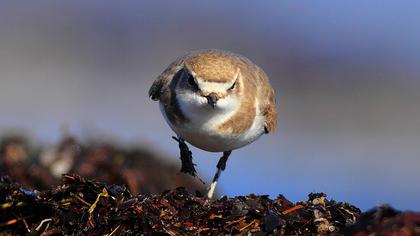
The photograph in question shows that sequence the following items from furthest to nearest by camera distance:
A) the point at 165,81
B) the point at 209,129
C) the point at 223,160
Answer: the point at 223,160 < the point at 165,81 < the point at 209,129

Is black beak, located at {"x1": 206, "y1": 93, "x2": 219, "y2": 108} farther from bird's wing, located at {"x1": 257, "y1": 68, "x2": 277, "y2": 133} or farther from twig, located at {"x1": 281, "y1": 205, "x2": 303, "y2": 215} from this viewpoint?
twig, located at {"x1": 281, "y1": 205, "x2": 303, "y2": 215}

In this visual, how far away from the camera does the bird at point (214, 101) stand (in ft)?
19.9

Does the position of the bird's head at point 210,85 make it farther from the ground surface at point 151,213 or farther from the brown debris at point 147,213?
the brown debris at point 147,213

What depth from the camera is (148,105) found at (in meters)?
19.6

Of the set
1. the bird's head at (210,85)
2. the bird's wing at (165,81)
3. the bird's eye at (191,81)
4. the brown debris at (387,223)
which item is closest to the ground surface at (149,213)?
the brown debris at (387,223)

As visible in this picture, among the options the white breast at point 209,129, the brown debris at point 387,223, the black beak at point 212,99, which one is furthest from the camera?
the white breast at point 209,129

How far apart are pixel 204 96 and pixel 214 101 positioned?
98 mm

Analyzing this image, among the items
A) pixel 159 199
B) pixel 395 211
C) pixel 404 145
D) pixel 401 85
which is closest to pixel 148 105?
pixel 404 145

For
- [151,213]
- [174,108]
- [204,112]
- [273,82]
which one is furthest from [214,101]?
[273,82]

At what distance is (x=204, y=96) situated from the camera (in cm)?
597

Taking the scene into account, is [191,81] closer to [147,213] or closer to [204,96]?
[204,96]

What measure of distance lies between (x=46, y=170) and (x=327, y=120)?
530 inches

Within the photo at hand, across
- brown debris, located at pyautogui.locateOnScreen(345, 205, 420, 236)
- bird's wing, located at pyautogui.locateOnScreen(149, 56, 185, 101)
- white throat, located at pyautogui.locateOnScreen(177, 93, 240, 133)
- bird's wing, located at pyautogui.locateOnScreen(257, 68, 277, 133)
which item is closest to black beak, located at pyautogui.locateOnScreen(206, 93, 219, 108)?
white throat, located at pyautogui.locateOnScreen(177, 93, 240, 133)

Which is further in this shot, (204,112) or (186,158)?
(186,158)
